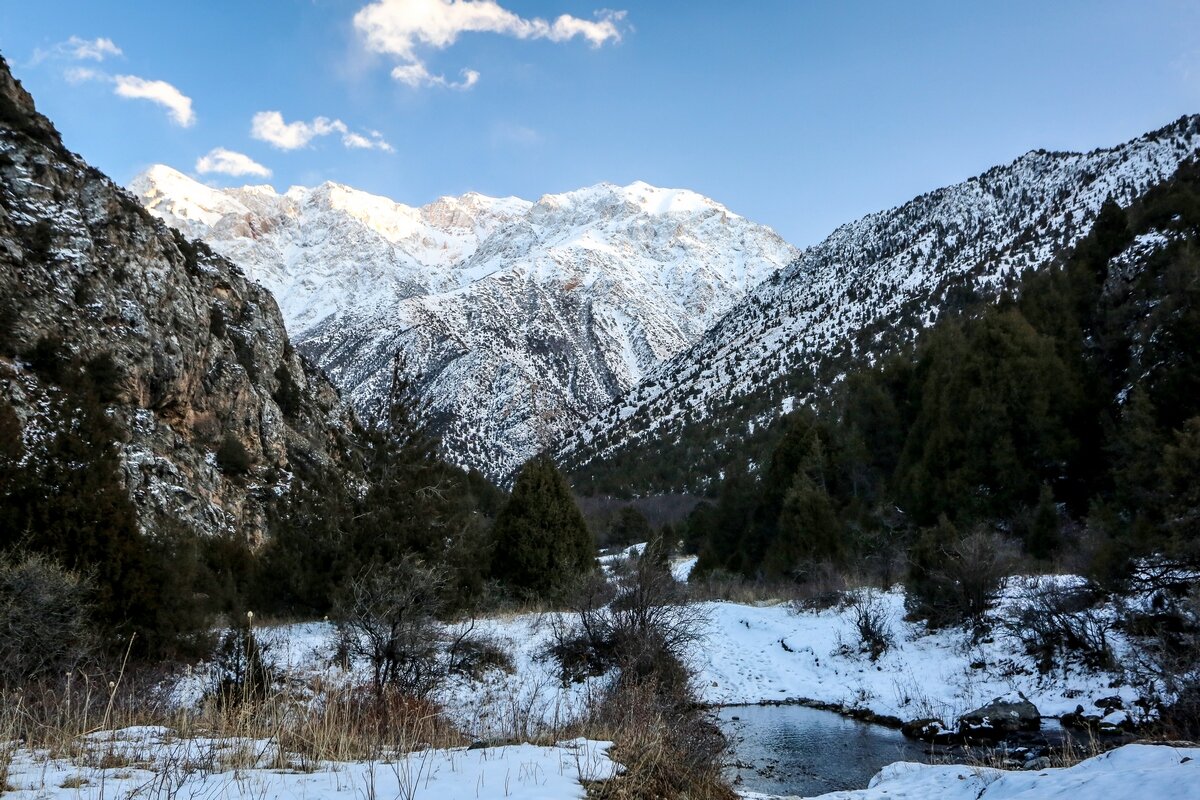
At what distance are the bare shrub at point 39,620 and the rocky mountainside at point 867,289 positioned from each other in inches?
3034

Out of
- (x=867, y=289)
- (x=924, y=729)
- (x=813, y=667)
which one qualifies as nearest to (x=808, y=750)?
(x=924, y=729)

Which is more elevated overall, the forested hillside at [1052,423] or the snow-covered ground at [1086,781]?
the forested hillside at [1052,423]

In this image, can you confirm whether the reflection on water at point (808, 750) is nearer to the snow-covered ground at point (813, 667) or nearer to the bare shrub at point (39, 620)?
the snow-covered ground at point (813, 667)

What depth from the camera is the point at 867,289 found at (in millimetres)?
105188

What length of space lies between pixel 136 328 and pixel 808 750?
90.0 ft

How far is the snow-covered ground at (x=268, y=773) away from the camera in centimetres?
408

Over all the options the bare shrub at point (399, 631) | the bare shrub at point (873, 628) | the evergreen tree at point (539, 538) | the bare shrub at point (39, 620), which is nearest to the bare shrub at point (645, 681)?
the bare shrub at point (399, 631)

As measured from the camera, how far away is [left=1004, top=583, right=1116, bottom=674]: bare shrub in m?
16.1

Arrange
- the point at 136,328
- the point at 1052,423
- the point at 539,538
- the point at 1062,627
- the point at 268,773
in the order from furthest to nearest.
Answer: the point at 136,328 < the point at 1052,423 < the point at 539,538 < the point at 1062,627 < the point at 268,773

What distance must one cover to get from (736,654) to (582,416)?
177m

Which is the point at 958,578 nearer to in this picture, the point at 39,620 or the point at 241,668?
the point at 241,668

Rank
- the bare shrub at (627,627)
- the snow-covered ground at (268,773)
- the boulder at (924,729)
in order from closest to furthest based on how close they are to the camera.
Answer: the snow-covered ground at (268,773), the boulder at (924,729), the bare shrub at (627,627)

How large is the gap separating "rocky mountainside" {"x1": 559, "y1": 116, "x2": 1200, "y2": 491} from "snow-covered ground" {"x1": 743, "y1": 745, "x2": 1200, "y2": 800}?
240 ft

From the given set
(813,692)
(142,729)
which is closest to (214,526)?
(813,692)
